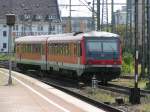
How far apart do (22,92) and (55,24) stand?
120 metres

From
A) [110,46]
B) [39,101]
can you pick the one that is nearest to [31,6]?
[110,46]

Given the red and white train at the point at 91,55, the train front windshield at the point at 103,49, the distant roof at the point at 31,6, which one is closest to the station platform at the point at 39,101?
the red and white train at the point at 91,55

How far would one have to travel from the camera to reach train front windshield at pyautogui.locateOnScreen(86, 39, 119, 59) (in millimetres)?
31969

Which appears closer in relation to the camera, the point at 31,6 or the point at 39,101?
the point at 39,101

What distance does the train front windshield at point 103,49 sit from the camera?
31969 millimetres

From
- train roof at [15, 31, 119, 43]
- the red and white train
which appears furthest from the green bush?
the red and white train

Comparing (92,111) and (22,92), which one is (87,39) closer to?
(22,92)

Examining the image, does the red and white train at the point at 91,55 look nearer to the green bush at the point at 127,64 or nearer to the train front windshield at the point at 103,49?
the train front windshield at the point at 103,49

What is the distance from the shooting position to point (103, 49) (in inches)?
1268

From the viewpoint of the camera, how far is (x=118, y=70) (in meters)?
32.2

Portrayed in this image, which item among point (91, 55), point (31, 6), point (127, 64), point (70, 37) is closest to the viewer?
point (91, 55)

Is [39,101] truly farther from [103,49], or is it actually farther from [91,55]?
[103,49]

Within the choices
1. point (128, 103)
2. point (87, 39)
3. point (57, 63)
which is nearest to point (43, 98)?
point (128, 103)

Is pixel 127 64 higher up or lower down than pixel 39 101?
lower down
